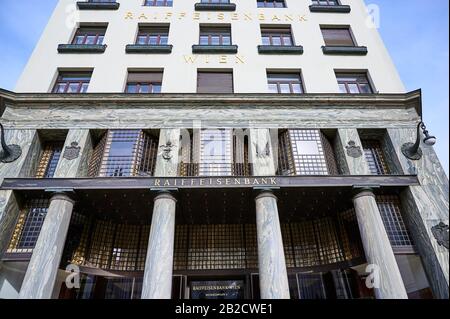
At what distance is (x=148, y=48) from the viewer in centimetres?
1477

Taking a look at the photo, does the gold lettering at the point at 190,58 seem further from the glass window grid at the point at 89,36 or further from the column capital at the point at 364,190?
the column capital at the point at 364,190

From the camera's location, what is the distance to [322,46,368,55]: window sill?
15016 millimetres

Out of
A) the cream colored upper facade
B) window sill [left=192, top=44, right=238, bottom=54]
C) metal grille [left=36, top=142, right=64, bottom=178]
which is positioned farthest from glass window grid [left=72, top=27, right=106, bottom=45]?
metal grille [left=36, top=142, right=64, bottom=178]

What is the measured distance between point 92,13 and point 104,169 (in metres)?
10.8

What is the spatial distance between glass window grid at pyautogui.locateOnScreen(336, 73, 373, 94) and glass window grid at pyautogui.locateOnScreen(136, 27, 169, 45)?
981cm

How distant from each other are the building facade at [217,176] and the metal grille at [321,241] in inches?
2.1

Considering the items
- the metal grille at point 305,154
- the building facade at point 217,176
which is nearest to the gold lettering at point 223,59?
the building facade at point 217,176

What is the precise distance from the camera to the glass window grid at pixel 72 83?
545 inches

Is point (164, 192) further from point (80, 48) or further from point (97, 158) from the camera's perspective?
point (80, 48)

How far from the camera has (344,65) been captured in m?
14.7

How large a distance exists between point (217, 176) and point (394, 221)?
23.6 feet

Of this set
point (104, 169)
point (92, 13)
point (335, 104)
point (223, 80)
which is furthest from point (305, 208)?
point (92, 13)

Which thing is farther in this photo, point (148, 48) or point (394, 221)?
point (148, 48)

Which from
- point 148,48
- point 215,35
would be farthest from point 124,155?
point 215,35
